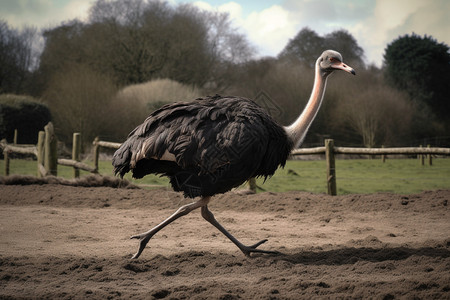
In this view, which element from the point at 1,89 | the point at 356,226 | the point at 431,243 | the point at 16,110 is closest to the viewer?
the point at 431,243

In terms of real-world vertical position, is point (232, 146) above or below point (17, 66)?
below

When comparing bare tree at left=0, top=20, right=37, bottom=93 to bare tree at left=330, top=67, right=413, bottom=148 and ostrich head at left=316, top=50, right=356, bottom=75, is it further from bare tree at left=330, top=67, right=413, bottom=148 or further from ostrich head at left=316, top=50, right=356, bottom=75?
ostrich head at left=316, top=50, right=356, bottom=75

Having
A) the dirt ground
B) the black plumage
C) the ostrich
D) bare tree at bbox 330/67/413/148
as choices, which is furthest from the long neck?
bare tree at bbox 330/67/413/148

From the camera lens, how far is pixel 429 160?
16.9m

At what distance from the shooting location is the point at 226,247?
5637 millimetres

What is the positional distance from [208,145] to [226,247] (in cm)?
139

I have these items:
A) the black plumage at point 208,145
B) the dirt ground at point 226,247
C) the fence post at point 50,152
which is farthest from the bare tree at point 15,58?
the black plumage at point 208,145

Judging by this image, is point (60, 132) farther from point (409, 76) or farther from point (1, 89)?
point (409, 76)

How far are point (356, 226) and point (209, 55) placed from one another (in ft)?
86.9

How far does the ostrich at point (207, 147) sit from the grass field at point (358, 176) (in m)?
5.77

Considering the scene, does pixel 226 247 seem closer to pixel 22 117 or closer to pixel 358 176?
pixel 358 176

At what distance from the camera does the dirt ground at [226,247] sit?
12.8 ft

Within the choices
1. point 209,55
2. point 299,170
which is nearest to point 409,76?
point 209,55

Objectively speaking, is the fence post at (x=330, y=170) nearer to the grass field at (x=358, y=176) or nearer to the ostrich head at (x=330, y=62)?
the grass field at (x=358, y=176)
